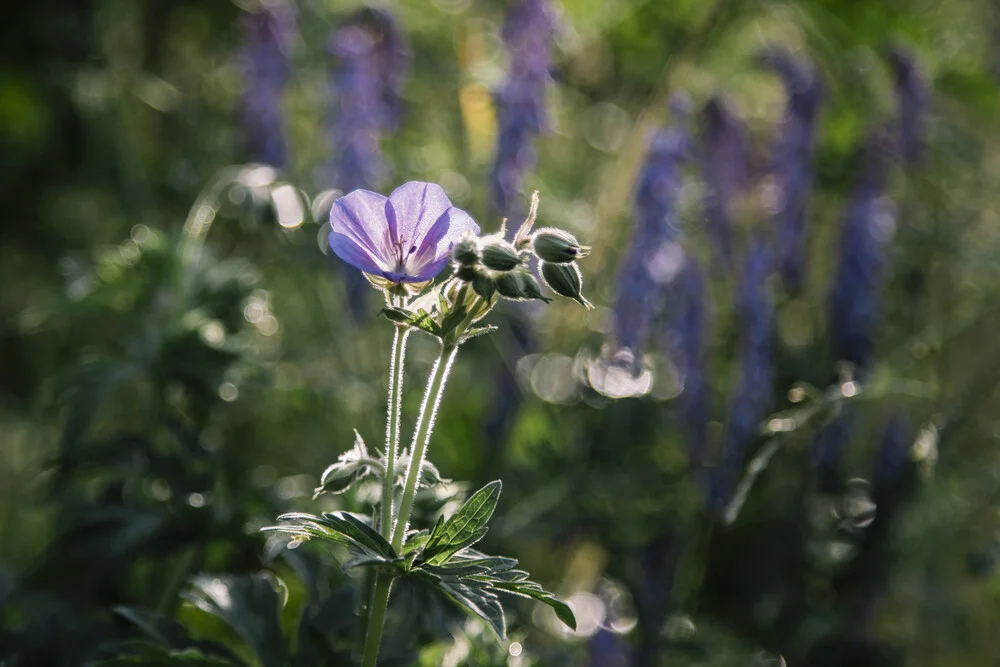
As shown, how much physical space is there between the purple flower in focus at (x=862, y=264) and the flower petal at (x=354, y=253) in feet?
3.43

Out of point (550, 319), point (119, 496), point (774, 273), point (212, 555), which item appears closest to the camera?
point (119, 496)

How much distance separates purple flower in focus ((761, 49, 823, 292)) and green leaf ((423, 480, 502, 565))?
102 centimetres

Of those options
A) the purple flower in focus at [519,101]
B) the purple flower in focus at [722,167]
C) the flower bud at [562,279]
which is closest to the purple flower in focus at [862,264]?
the purple flower in focus at [722,167]

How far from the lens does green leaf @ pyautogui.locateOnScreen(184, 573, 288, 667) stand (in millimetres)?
1044

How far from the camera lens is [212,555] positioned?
4.72 ft

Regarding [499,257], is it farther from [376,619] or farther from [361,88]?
[361,88]

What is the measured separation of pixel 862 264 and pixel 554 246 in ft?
3.28

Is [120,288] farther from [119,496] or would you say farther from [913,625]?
[913,625]

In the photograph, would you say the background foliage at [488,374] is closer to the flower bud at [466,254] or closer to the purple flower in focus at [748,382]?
the purple flower in focus at [748,382]

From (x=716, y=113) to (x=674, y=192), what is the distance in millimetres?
155

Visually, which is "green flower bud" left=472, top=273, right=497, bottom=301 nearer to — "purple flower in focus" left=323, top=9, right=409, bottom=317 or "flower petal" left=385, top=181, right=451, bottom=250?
"flower petal" left=385, top=181, right=451, bottom=250

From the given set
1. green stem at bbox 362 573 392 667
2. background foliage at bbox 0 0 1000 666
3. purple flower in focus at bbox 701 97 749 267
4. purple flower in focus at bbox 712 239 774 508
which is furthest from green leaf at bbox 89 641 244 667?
purple flower in focus at bbox 701 97 749 267

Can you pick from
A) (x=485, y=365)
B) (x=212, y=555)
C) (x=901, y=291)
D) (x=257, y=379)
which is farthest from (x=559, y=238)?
(x=901, y=291)

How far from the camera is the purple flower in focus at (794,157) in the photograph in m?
1.67
